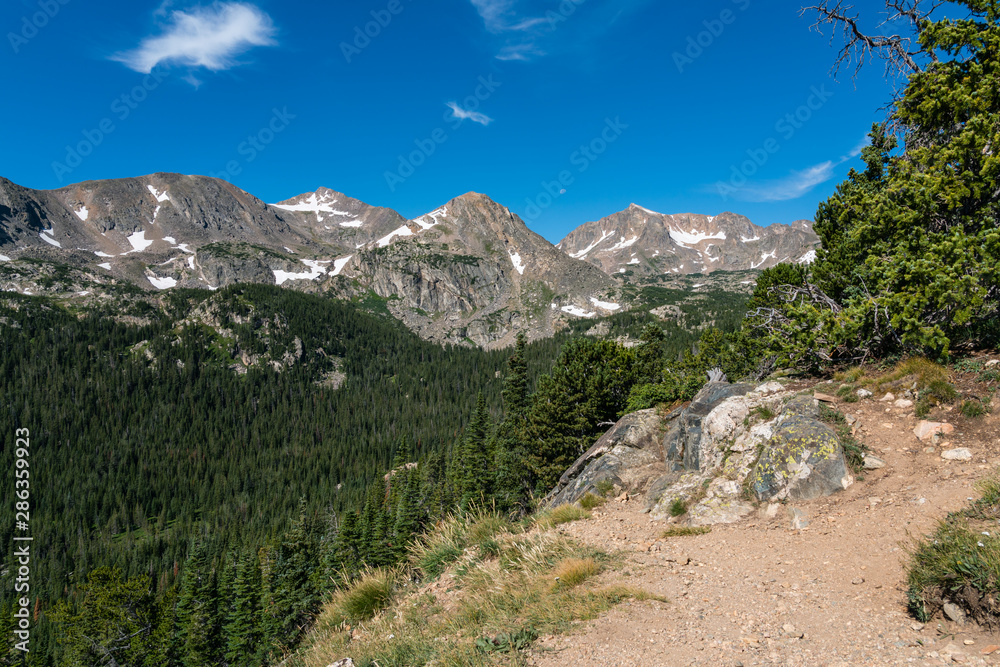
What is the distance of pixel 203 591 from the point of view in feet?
158

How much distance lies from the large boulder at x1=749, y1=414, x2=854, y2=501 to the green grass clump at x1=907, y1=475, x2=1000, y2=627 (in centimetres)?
298

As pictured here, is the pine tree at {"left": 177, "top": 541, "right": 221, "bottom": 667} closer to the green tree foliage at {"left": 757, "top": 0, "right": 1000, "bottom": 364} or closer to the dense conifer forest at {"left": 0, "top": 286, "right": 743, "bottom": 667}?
the dense conifer forest at {"left": 0, "top": 286, "right": 743, "bottom": 667}

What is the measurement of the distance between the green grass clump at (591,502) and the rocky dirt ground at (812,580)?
2.28 metres

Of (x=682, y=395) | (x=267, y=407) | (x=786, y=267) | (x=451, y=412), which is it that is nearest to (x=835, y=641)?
(x=682, y=395)

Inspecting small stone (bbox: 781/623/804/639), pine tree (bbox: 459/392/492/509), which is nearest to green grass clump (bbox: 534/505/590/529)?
small stone (bbox: 781/623/804/639)

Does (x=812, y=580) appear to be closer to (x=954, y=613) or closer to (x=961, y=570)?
(x=954, y=613)

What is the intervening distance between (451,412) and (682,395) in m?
148

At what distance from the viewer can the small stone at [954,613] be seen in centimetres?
485

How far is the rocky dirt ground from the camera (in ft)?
16.5

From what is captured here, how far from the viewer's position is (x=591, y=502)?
12.8 m

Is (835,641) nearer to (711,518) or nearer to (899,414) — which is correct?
(711,518)

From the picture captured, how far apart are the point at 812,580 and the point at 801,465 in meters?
3.57

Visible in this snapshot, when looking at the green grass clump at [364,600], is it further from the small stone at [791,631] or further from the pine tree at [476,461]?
the pine tree at [476,461]

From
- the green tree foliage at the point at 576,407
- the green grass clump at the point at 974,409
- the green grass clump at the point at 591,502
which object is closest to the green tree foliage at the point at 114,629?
the green tree foliage at the point at 576,407
